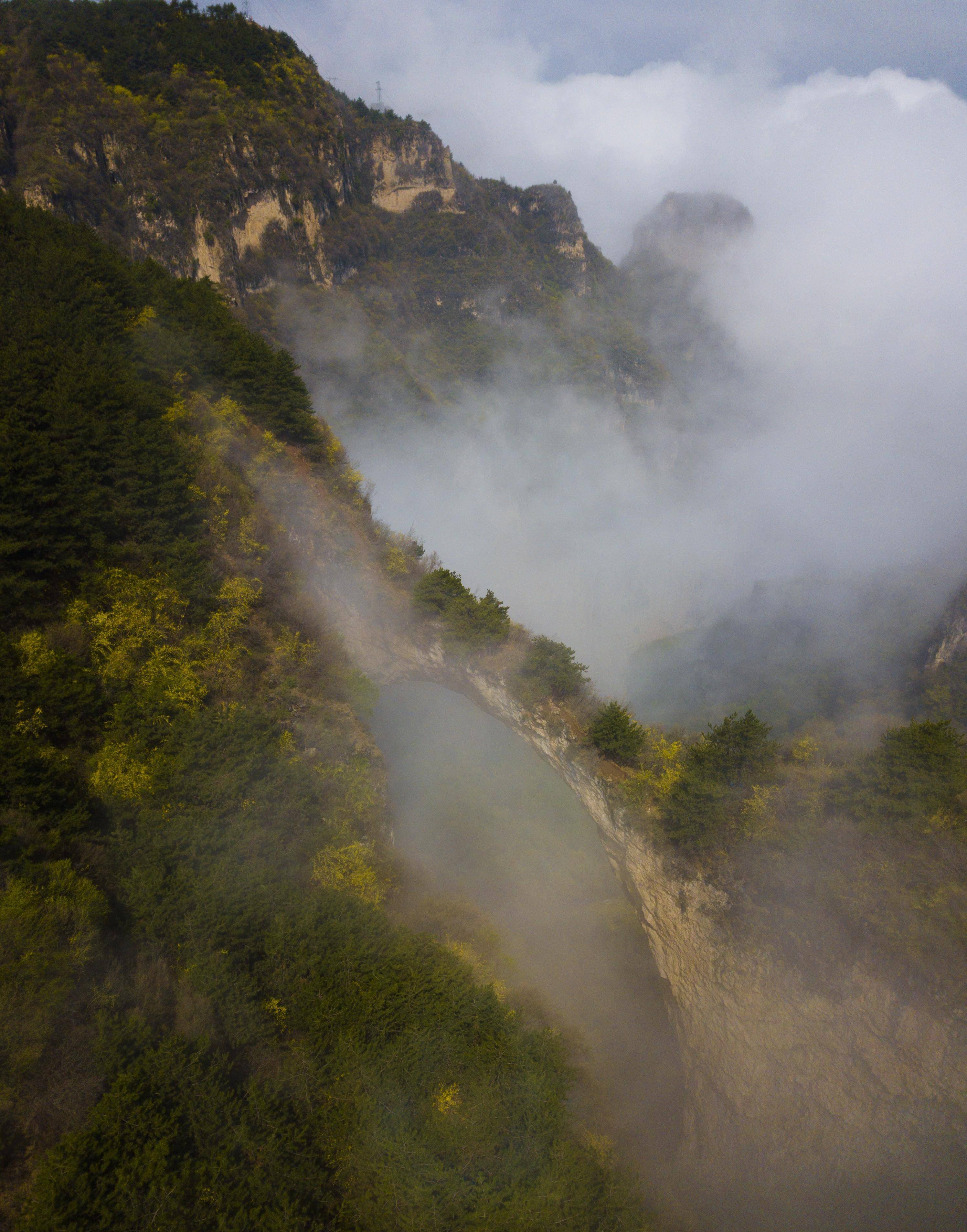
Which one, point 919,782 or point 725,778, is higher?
point 919,782

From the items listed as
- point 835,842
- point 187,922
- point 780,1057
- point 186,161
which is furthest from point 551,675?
point 186,161

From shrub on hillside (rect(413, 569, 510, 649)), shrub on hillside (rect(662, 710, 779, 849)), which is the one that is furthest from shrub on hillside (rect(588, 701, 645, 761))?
shrub on hillside (rect(413, 569, 510, 649))

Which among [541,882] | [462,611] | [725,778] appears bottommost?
→ [541,882]

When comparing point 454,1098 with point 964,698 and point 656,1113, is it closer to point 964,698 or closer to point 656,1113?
point 656,1113

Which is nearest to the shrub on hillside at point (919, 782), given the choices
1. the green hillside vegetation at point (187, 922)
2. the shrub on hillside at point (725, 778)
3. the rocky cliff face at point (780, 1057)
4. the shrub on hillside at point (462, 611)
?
the shrub on hillside at point (725, 778)

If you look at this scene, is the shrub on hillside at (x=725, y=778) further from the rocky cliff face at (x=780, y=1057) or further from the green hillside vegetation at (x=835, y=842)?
the rocky cliff face at (x=780, y=1057)

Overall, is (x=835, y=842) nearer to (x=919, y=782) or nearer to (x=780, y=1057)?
(x=919, y=782)

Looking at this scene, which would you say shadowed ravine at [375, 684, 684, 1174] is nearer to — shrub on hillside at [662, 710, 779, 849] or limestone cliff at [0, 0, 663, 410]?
shrub on hillside at [662, 710, 779, 849]

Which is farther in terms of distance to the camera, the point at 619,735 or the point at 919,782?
the point at 619,735
